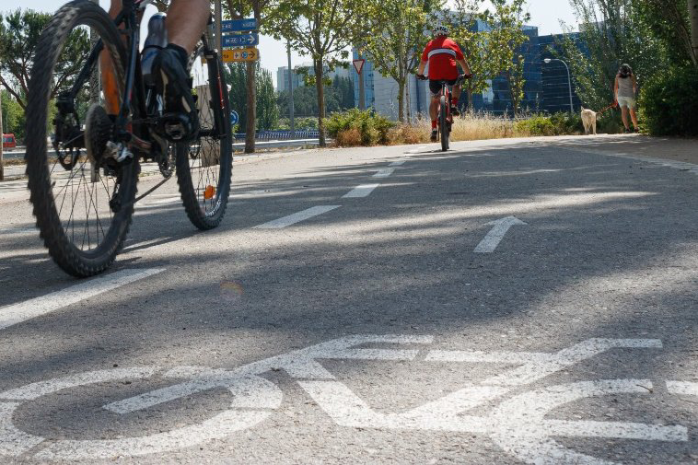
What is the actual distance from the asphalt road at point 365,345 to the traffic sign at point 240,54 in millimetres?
19526

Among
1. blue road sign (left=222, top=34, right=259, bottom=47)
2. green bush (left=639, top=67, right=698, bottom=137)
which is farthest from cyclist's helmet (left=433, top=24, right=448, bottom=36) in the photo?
blue road sign (left=222, top=34, right=259, bottom=47)

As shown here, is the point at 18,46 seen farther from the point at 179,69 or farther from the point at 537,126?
the point at 179,69

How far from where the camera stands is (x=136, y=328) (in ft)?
11.3

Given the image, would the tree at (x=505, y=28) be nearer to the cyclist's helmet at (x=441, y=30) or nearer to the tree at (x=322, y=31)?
the tree at (x=322, y=31)

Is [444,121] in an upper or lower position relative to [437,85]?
lower

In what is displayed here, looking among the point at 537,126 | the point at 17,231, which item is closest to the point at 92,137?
the point at 17,231

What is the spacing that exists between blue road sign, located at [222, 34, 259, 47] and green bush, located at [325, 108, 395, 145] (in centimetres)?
867

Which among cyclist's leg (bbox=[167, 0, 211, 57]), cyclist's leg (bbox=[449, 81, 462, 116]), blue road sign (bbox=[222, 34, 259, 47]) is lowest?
cyclist's leg (bbox=[449, 81, 462, 116])

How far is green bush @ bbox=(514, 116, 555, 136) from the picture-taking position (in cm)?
3988

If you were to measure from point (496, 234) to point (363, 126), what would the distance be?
1118 inches

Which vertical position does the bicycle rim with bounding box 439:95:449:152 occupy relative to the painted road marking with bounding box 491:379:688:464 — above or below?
above

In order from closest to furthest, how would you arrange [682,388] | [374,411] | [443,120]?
1. [374,411]
2. [682,388]
3. [443,120]

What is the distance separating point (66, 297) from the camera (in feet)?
13.2

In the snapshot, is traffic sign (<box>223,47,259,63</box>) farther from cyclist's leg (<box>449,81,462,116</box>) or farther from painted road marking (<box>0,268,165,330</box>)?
painted road marking (<box>0,268,165,330</box>)
